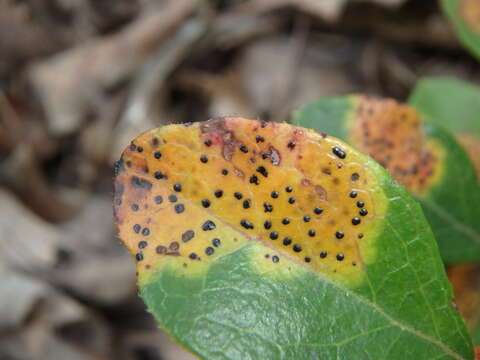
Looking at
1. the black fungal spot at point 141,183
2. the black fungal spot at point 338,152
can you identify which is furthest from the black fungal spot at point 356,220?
the black fungal spot at point 141,183

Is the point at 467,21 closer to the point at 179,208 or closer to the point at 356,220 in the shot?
the point at 356,220

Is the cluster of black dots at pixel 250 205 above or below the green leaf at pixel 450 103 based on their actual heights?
above

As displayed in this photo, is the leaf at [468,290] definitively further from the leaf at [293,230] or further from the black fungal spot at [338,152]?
the black fungal spot at [338,152]

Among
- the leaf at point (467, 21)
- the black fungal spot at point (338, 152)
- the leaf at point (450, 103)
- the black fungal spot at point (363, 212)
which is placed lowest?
the leaf at point (450, 103)

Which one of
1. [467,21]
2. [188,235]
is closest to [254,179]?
[188,235]

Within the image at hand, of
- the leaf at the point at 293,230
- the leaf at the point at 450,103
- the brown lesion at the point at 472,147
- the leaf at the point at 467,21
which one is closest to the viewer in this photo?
the leaf at the point at 293,230
